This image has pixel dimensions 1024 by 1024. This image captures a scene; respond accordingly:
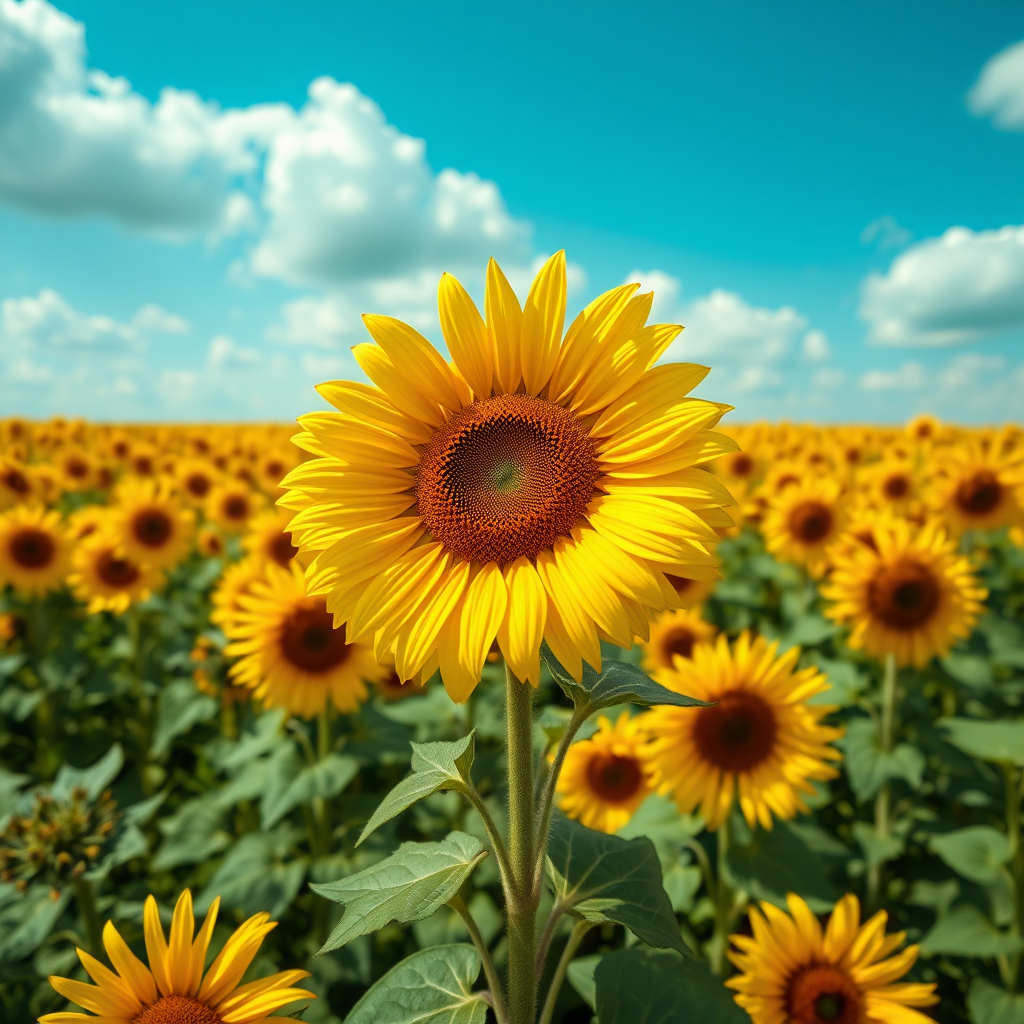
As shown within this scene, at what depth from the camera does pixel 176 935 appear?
1.86 metres

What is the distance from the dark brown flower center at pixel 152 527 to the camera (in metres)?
7.45

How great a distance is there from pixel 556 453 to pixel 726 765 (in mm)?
2427

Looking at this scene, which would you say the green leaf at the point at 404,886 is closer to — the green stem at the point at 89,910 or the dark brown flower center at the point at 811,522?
the green stem at the point at 89,910

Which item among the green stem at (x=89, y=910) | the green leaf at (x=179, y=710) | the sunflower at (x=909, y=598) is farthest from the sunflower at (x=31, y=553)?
the sunflower at (x=909, y=598)

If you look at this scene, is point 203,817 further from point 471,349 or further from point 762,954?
point 471,349

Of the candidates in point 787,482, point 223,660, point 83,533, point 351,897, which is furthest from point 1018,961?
point 83,533

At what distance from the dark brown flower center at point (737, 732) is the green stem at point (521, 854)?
201cm

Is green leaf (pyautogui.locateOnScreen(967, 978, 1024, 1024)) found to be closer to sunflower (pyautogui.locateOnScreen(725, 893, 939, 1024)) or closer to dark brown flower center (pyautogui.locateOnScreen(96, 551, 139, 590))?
sunflower (pyautogui.locateOnScreen(725, 893, 939, 1024))

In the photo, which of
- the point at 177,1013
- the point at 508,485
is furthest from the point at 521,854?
the point at 177,1013

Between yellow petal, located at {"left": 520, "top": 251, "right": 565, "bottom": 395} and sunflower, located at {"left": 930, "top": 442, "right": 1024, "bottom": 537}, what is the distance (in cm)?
736

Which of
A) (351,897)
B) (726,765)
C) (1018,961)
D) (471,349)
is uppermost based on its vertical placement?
(471,349)

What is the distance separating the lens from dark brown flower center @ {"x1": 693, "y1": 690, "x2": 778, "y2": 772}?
11.4ft

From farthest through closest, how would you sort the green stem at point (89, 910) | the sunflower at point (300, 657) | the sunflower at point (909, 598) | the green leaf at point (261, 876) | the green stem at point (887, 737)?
1. the sunflower at point (909, 598)
2. the green stem at point (887, 737)
3. the sunflower at point (300, 657)
4. the green leaf at point (261, 876)
5. the green stem at point (89, 910)

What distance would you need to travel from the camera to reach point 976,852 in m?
4.04
